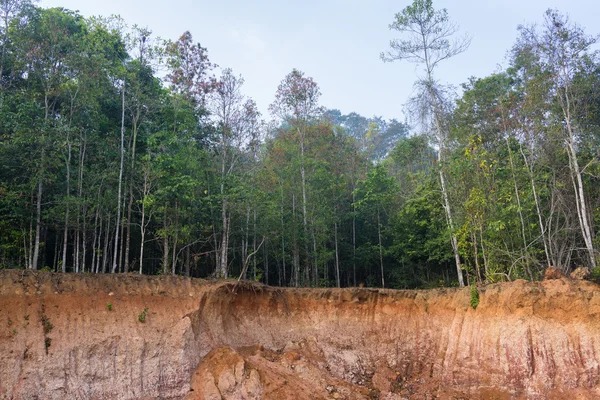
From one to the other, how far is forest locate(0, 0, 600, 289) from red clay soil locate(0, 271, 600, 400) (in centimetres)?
213

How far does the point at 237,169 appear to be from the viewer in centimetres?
2148

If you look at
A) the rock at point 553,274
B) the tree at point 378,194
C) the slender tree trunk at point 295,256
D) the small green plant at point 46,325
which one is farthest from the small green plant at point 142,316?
the tree at point 378,194

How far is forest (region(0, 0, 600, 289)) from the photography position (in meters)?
16.9

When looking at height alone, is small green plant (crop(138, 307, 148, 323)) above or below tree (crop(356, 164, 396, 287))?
below

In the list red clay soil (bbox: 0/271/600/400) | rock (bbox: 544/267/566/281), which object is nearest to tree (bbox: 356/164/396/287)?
red clay soil (bbox: 0/271/600/400)

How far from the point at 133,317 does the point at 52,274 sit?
103 inches

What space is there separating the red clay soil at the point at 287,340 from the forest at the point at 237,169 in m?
2.13

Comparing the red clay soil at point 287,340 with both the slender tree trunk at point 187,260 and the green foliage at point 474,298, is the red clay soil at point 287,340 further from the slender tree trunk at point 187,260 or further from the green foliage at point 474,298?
the slender tree trunk at point 187,260

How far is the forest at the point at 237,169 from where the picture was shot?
16.9 m

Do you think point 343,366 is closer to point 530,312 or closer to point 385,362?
point 385,362

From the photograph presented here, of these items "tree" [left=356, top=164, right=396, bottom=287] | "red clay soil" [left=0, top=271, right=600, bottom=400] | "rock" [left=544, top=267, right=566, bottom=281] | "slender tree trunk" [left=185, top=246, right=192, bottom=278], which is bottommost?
"red clay soil" [left=0, top=271, right=600, bottom=400]

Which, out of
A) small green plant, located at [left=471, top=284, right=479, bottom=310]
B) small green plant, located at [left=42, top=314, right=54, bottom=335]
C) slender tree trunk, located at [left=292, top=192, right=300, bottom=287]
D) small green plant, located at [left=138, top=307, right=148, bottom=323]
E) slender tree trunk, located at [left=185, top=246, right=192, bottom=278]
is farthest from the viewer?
slender tree trunk, located at [left=292, top=192, right=300, bottom=287]

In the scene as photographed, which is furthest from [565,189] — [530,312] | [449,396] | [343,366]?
[343,366]

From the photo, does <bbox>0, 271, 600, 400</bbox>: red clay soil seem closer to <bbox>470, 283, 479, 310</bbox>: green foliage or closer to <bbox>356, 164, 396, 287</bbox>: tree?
<bbox>470, 283, 479, 310</bbox>: green foliage
